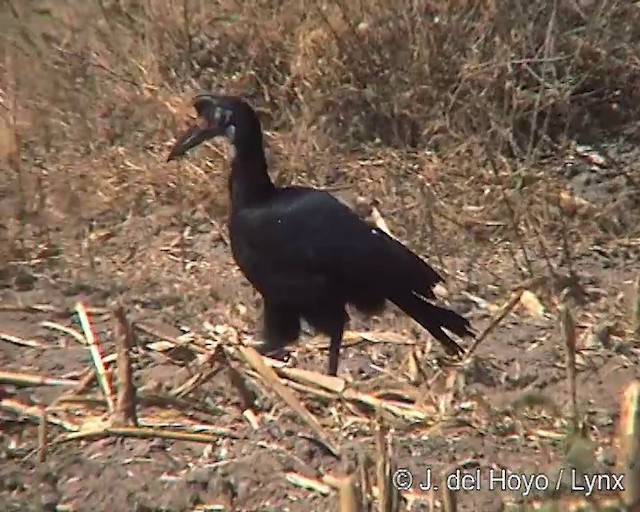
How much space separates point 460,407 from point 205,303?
1.73m

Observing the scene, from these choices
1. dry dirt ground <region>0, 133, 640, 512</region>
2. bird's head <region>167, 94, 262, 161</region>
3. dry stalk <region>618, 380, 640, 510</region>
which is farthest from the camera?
bird's head <region>167, 94, 262, 161</region>

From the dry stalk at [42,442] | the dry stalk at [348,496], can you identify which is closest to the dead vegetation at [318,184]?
the dry stalk at [42,442]

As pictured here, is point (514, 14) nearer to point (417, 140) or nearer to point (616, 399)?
point (417, 140)

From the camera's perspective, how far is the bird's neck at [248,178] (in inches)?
179

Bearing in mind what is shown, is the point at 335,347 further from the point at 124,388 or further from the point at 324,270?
the point at 124,388

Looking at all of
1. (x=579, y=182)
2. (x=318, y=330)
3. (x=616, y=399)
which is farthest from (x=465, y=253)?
(x=616, y=399)

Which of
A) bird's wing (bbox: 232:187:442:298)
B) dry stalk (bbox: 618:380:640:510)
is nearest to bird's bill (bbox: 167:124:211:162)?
bird's wing (bbox: 232:187:442:298)

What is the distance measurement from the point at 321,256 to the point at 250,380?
570 millimetres

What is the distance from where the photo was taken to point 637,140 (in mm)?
6836

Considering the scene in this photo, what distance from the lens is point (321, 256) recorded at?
4305 millimetres

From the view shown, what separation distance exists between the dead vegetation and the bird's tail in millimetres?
97

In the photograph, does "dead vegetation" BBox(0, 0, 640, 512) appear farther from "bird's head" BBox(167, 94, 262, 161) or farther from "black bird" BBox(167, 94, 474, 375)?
"bird's head" BBox(167, 94, 262, 161)

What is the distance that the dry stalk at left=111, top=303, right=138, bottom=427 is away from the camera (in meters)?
3.54

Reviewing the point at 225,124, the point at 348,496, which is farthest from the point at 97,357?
the point at 348,496
